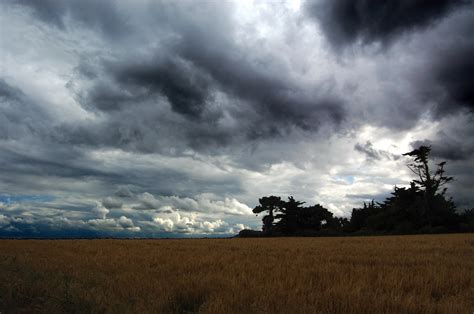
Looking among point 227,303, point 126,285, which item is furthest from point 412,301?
point 126,285

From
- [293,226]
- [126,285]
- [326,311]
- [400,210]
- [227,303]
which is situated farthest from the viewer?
[293,226]

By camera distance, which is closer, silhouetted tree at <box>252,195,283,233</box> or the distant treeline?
the distant treeline

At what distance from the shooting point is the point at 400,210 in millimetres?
60750

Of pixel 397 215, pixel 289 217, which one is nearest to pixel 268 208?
pixel 289 217

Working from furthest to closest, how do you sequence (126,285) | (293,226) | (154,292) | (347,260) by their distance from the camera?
1. (293,226)
2. (347,260)
3. (126,285)
4. (154,292)

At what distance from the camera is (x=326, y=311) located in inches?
187

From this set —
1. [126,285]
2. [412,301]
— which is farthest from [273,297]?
[126,285]

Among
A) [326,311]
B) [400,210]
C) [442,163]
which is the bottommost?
[326,311]

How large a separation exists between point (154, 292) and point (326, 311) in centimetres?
295

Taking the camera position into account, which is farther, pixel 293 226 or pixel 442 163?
pixel 293 226

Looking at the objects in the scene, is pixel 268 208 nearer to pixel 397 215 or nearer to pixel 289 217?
pixel 289 217

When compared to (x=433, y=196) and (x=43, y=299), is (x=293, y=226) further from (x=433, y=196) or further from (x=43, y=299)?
(x=43, y=299)

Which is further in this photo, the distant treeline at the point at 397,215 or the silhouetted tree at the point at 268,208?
the silhouetted tree at the point at 268,208

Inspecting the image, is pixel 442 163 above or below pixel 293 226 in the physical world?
above
